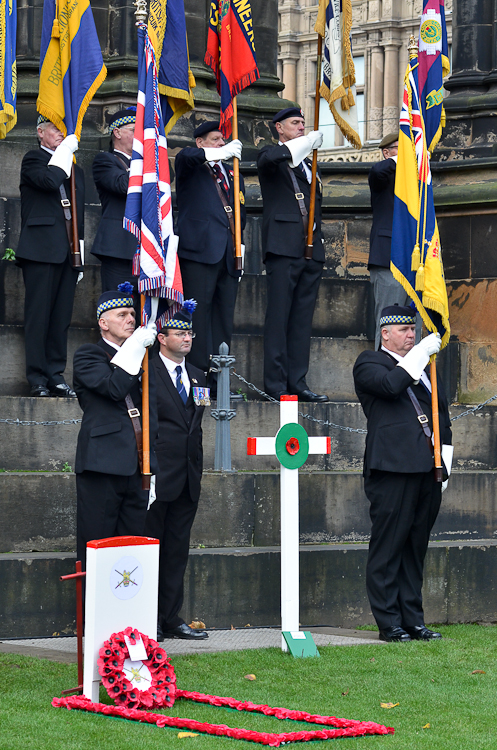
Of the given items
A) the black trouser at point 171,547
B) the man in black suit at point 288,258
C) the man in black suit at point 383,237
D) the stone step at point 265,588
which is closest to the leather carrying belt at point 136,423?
the black trouser at point 171,547

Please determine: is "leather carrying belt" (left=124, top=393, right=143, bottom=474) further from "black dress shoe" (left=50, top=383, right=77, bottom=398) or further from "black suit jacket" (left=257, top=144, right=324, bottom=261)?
"black suit jacket" (left=257, top=144, right=324, bottom=261)

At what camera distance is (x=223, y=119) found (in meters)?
10.9

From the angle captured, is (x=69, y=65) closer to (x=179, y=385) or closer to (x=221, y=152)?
(x=221, y=152)

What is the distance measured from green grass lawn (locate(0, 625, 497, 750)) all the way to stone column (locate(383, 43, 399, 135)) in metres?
41.6

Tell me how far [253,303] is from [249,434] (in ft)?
7.14

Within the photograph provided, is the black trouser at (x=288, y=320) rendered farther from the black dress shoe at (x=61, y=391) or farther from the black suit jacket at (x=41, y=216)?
the black suit jacket at (x=41, y=216)

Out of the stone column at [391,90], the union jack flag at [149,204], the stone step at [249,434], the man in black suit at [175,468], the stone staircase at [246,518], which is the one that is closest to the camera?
the union jack flag at [149,204]

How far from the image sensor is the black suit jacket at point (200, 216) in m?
10.5

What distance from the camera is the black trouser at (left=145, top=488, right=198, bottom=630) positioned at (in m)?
8.33

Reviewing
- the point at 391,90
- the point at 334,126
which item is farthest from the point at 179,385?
the point at 391,90

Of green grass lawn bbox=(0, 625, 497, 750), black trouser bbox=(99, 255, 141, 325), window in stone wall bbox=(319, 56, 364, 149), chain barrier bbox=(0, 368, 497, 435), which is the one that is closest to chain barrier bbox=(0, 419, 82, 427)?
chain barrier bbox=(0, 368, 497, 435)

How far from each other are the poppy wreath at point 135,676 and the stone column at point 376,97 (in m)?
42.8

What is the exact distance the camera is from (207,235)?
1051 cm

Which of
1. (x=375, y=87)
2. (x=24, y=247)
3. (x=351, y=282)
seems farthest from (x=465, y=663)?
(x=375, y=87)
